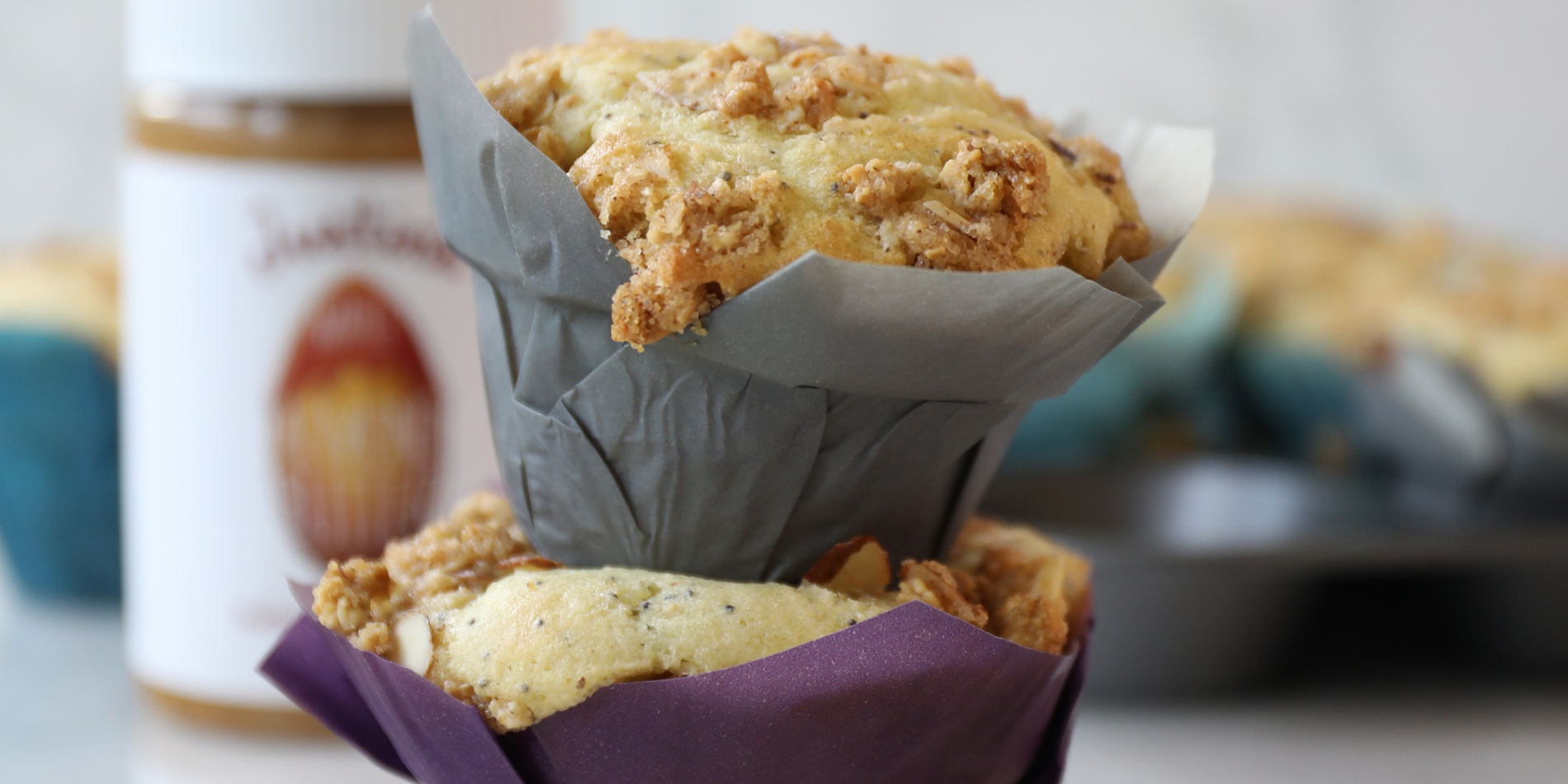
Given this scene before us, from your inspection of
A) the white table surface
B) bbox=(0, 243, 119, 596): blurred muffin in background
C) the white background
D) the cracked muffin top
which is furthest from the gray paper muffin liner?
the white background

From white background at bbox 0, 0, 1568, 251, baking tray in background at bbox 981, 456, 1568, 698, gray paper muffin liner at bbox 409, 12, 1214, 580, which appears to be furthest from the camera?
white background at bbox 0, 0, 1568, 251

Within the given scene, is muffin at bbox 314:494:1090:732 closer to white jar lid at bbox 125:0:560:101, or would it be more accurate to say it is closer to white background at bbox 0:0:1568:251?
white jar lid at bbox 125:0:560:101

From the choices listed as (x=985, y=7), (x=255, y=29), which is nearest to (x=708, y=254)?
(x=255, y=29)

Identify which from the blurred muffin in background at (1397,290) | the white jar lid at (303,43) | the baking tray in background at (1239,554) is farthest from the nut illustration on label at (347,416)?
the blurred muffin in background at (1397,290)

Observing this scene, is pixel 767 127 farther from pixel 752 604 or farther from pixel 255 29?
pixel 255 29

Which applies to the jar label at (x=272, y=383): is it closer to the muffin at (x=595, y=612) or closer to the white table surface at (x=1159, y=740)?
the white table surface at (x=1159, y=740)

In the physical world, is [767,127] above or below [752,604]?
above
